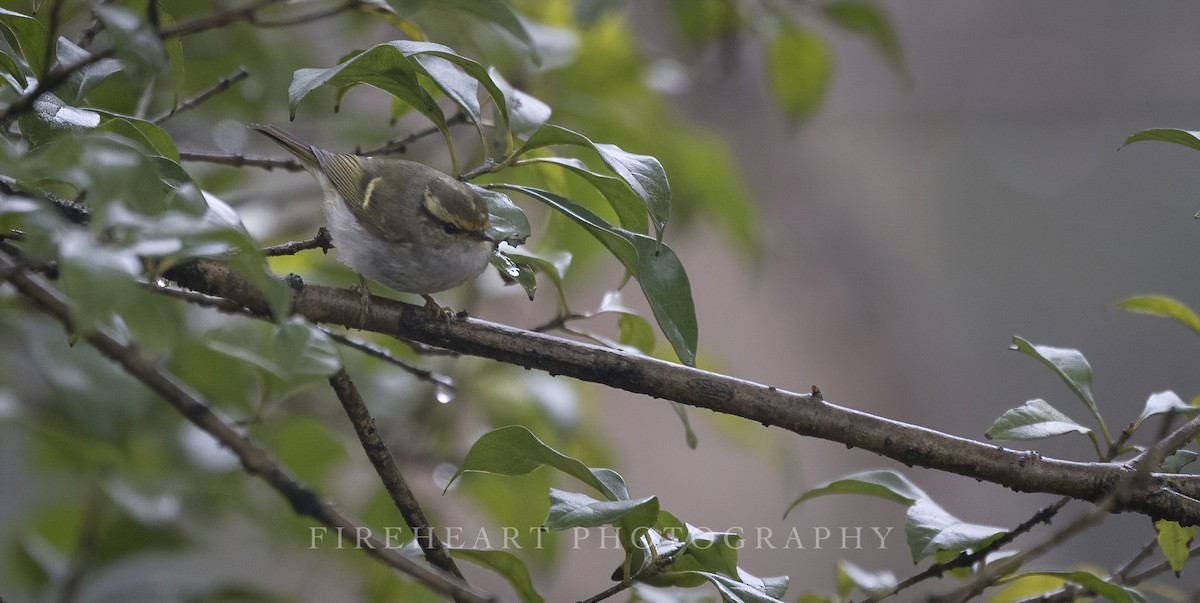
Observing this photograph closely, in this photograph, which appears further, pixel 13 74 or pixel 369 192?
pixel 369 192

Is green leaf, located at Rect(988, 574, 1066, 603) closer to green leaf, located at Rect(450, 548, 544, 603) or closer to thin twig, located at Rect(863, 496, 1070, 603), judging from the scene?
thin twig, located at Rect(863, 496, 1070, 603)

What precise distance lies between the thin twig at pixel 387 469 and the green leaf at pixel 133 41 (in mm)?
396

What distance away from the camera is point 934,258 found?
4.49 m

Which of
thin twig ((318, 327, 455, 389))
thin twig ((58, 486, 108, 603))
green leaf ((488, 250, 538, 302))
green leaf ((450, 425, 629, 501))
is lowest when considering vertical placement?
thin twig ((58, 486, 108, 603))

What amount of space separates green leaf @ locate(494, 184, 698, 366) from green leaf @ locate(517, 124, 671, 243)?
0.04 m

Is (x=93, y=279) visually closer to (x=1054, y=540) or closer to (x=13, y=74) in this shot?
(x=13, y=74)

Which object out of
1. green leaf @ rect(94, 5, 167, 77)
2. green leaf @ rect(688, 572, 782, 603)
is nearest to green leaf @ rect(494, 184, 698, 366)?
green leaf @ rect(688, 572, 782, 603)

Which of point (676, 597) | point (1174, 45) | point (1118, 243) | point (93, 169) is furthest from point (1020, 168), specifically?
point (93, 169)

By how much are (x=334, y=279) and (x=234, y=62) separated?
51 cm

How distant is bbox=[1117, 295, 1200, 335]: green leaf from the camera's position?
1.43 m

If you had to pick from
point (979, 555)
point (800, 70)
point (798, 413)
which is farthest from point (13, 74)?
point (800, 70)

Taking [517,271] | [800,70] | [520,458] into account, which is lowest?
[520,458]

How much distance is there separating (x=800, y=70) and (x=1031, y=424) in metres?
1.28

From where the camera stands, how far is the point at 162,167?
1.04m
